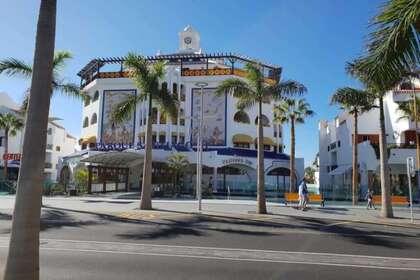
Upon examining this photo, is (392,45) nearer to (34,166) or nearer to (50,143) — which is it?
(34,166)

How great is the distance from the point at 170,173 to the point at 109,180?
6.46 meters

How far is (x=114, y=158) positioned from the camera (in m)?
39.6

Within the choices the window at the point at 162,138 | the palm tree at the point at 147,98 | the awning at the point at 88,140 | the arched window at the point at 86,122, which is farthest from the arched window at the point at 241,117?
the palm tree at the point at 147,98

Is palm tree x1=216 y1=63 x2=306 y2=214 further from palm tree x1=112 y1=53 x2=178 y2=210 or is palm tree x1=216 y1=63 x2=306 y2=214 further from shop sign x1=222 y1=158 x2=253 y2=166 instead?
shop sign x1=222 y1=158 x2=253 y2=166

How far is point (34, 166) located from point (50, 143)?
72.7 metres

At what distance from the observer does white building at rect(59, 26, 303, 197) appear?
4434 centimetres

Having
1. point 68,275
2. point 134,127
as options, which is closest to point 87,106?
point 134,127

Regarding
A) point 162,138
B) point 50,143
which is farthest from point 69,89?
point 50,143

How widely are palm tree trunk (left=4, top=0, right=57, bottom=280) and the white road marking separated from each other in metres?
5.78

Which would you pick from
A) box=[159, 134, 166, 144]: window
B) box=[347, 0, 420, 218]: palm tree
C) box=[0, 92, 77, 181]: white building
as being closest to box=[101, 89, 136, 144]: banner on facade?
box=[159, 134, 166, 144]: window

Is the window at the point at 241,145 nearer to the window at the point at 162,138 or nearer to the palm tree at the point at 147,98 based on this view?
the window at the point at 162,138

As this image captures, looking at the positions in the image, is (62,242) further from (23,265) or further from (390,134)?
(390,134)

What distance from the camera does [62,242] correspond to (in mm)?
11484

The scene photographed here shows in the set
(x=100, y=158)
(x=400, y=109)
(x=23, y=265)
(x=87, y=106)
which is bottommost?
(x=23, y=265)
